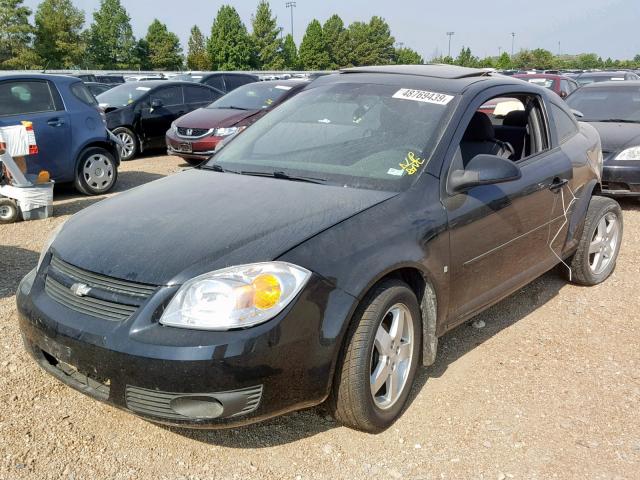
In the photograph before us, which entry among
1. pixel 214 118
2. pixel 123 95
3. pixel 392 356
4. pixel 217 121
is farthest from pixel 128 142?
pixel 392 356

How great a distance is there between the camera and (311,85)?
4336 mm

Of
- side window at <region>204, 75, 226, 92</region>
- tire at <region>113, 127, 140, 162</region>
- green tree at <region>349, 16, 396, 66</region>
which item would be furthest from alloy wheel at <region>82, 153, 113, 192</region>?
green tree at <region>349, 16, 396, 66</region>

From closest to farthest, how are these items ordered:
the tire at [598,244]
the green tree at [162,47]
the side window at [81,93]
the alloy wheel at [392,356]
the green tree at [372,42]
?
the alloy wheel at [392,356] < the tire at [598,244] < the side window at [81,93] < the green tree at [162,47] < the green tree at [372,42]

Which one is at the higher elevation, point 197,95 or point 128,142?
point 197,95

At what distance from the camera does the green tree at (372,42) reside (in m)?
94.1

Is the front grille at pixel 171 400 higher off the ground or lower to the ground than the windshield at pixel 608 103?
lower

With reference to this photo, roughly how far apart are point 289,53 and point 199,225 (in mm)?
80856

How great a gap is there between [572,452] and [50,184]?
6255mm

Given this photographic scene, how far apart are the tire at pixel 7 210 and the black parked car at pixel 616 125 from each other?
6.81 metres

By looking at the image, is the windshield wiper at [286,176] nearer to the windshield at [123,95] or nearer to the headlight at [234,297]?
the headlight at [234,297]

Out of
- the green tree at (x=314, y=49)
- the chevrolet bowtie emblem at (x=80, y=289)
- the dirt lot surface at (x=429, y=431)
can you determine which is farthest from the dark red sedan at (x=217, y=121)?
the green tree at (x=314, y=49)

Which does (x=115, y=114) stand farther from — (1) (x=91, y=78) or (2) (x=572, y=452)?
(1) (x=91, y=78)

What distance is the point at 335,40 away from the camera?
290 ft

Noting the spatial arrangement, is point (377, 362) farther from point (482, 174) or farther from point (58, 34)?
point (58, 34)
